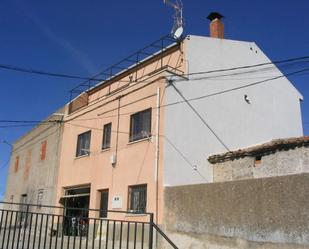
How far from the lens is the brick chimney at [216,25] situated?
60.7 ft

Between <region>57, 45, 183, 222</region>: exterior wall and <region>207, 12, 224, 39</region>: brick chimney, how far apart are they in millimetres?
3176

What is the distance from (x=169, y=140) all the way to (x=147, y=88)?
2521 millimetres

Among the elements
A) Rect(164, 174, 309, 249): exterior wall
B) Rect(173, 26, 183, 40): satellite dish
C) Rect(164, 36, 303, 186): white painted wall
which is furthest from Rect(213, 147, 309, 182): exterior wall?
Rect(173, 26, 183, 40): satellite dish

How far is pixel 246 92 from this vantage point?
17859mm

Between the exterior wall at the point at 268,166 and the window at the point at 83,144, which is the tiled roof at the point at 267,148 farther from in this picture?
the window at the point at 83,144

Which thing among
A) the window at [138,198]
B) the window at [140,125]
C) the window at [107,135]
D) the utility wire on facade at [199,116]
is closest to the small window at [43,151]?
the window at [107,135]

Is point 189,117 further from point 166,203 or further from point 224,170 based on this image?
point 166,203

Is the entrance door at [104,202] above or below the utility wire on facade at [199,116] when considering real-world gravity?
below

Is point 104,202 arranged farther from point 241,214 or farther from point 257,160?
point 241,214

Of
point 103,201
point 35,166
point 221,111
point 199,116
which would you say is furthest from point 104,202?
point 35,166

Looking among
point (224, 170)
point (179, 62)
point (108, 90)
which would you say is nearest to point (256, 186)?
point (224, 170)

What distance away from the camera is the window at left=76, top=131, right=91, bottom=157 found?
18.8 meters

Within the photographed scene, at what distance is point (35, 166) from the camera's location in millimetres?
24094

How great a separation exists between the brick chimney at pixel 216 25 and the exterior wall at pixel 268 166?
22.0 ft
